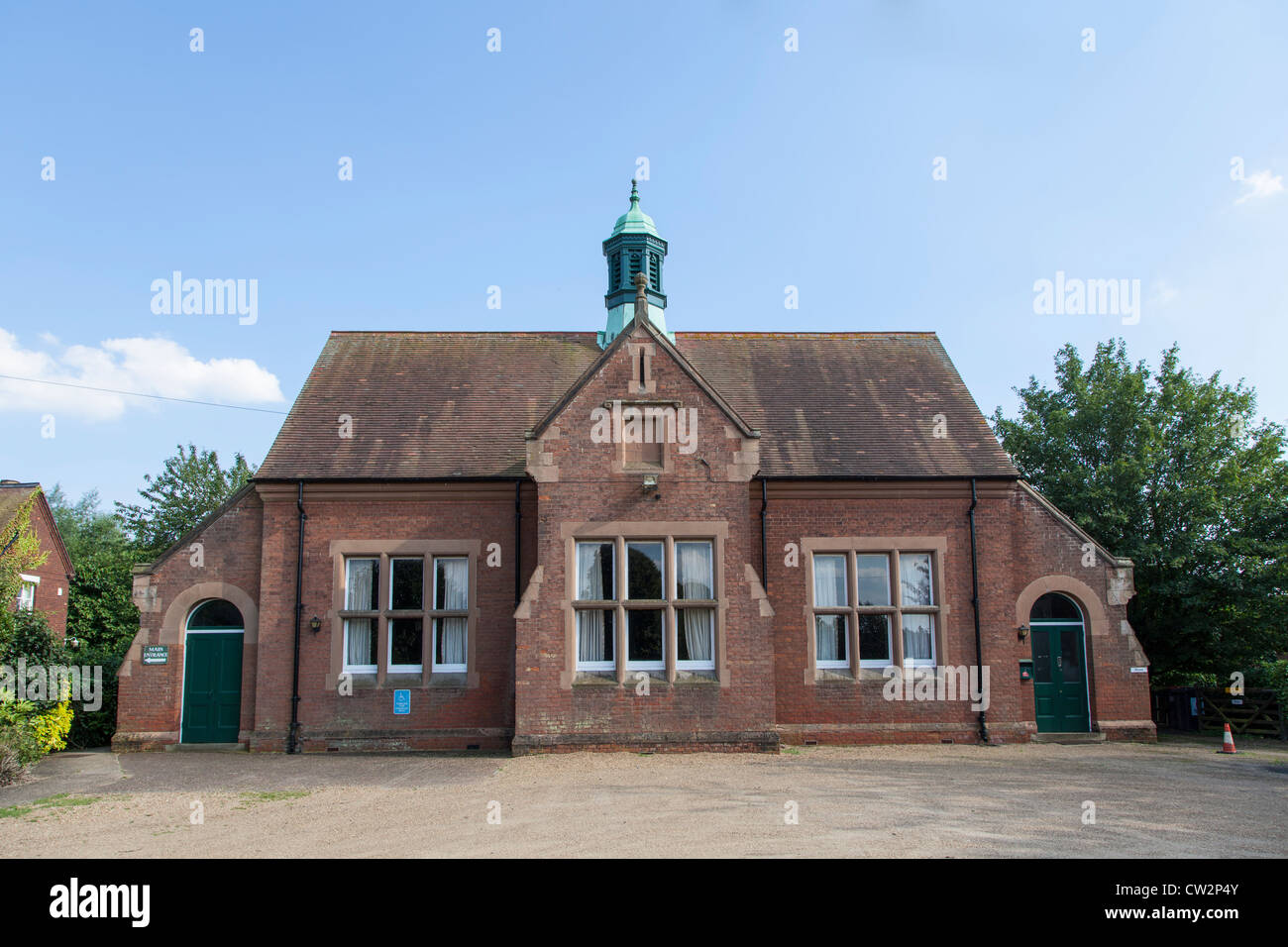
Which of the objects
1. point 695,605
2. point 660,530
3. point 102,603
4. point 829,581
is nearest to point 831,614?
point 829,581

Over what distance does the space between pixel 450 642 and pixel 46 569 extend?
889 inches

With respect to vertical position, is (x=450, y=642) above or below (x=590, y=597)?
below

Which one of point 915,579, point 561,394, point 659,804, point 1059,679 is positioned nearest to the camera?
point 659,804

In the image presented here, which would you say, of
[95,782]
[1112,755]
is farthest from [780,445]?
[95,782]

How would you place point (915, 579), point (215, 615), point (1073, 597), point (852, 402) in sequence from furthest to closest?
1. point (852, 402)
2. point (1073, 597)
3. point (215, 615)
4. point (915, 579)

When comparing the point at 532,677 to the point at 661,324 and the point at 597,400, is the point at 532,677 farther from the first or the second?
the point at 661,324

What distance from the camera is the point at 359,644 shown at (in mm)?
16266

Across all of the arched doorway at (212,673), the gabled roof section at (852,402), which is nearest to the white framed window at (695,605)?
the gabled roof section at (852,402)

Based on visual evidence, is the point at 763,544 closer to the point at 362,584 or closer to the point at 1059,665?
the point at 1059,665

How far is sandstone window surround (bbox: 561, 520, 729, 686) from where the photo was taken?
48.1ft

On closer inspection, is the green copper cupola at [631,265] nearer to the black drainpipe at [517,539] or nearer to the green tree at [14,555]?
the black drainpipe at [517,539]

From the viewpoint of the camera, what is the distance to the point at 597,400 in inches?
597

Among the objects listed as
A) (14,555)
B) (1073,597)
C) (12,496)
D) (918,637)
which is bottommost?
(918,637)

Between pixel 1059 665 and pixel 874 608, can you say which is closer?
pixel 874 608
